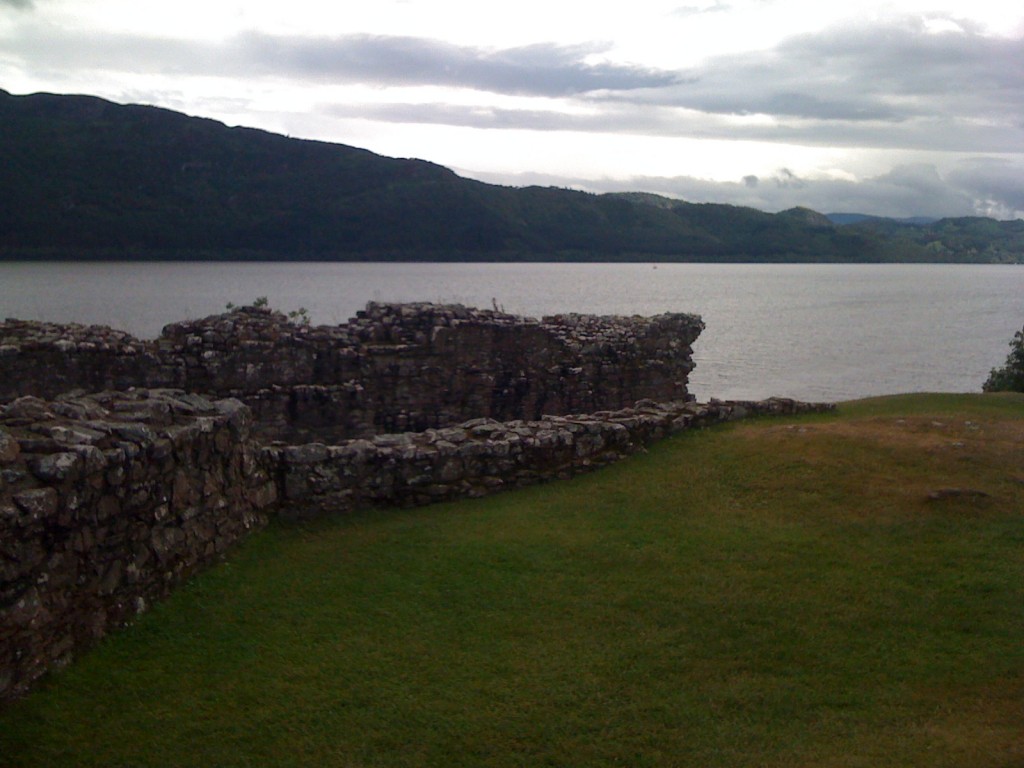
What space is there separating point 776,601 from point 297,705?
4.47 m

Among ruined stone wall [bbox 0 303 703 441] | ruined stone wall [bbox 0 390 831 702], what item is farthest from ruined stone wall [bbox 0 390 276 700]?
ruined stone wall [bbox 0 303 703 441]

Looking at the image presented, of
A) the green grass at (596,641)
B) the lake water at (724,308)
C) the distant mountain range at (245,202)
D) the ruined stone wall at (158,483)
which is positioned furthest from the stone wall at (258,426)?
the distant mountain range at (245,202)

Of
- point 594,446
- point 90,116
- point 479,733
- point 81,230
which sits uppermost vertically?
point 90,116

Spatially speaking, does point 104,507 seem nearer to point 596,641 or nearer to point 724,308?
point 596,641

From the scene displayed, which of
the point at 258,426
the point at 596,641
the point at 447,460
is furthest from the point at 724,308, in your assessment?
the point at 596,641

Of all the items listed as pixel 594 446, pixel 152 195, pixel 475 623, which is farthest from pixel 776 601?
pixel 152 195

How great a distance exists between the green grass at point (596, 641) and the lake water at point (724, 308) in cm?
2707

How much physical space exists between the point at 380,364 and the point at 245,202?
460 ft

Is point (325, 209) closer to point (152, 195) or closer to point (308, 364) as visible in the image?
point (152, 195)

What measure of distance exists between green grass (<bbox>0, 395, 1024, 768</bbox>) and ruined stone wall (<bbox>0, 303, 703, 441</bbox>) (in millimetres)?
7036

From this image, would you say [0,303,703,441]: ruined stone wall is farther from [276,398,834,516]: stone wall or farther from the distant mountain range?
the distant mountain range

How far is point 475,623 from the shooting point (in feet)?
27.5

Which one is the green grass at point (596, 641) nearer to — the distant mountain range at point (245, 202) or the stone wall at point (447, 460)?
the stone wall at point (447, 460)

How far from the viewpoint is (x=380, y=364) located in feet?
60.0
